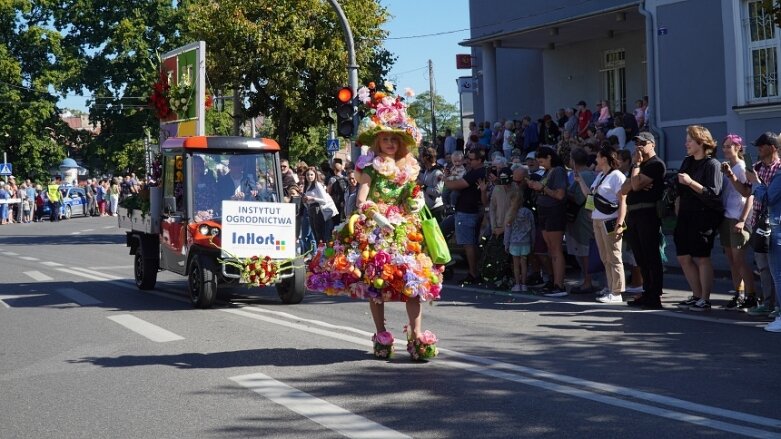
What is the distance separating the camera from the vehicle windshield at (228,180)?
12.9m

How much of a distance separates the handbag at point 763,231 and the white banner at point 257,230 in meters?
5.35

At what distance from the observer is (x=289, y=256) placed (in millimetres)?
12391

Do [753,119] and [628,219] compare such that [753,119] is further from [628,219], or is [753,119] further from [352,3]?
[352,3]

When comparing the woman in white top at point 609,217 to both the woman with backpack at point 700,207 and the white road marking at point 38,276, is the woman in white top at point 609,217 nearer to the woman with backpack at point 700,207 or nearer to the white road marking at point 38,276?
the woman with backpack at point 700,207

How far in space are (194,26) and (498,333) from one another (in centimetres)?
2012

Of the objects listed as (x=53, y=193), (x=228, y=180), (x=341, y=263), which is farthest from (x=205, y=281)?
(x=53, y=193)

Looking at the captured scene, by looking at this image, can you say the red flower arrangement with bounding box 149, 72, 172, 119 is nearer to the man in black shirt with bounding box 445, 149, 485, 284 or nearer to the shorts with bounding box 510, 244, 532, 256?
the man in black shirt with bounding box 445, 149, 485, 284

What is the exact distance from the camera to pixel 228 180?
1301cm

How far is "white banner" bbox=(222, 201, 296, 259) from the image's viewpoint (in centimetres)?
1208

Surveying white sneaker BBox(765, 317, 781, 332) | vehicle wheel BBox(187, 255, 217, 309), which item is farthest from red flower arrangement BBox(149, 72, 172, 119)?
white sneaker BBox(765, 317, 781, 332)

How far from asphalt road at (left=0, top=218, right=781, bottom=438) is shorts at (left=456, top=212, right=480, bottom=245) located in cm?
161

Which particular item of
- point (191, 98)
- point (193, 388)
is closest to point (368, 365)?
point (193, 388)

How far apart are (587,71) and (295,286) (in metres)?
18.8

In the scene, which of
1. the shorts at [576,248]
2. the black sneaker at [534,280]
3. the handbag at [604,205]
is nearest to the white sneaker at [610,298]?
the handbag at [604,205]
